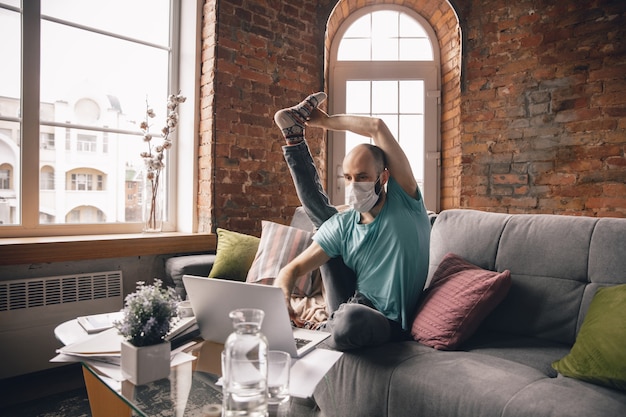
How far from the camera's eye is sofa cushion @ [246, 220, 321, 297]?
2.37m

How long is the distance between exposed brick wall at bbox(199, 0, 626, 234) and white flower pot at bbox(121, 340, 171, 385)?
75.4 inches

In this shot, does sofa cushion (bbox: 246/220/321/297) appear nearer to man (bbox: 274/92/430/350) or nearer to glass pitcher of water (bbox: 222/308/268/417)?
man (bbox: 274/92/430/350)

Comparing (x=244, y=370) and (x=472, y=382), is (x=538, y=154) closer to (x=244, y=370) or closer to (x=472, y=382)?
(x=472, y=382)

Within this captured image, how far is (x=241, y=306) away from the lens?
3.83 ft

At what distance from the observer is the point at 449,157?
3.71m

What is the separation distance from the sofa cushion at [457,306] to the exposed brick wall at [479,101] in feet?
5.61

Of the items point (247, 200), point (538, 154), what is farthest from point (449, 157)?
point (247, 200)

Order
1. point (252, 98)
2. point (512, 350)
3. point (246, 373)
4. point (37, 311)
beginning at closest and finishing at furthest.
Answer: point (246, 373), point (512, 350), point (37, 311), point (252, 98)

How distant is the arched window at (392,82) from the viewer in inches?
147

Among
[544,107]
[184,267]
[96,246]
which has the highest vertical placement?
[544,107]

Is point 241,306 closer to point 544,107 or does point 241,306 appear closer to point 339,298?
point 339,298

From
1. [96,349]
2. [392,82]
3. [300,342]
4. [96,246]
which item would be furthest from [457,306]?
[392,82]

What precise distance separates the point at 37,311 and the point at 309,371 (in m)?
1.86

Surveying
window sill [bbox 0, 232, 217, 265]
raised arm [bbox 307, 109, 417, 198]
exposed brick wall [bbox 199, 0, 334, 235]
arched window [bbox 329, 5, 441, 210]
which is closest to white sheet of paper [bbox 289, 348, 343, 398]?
raised arm [bbox 307, 109, 417, 198]
